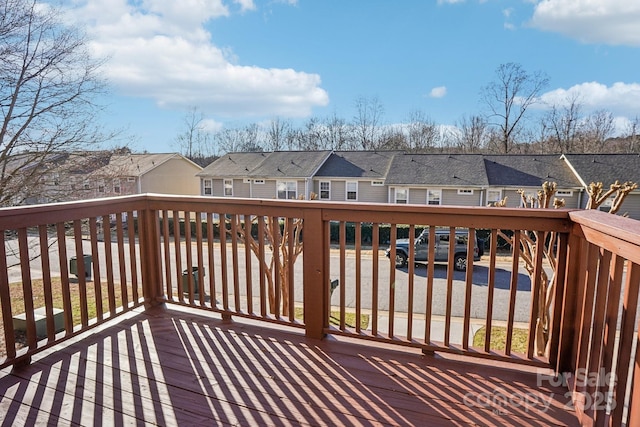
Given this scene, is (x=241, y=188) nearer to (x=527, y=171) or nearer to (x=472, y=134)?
(x=527, y=171)

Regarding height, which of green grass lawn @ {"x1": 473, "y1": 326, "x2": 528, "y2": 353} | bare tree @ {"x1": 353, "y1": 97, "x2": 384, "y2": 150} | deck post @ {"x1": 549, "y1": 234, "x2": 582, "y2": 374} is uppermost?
bare tree @ {"x1": 353, "y1": 97, "x2": 384, "y2": 150}

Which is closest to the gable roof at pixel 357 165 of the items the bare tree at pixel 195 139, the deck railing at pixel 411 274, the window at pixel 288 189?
the window at pixel 288 189

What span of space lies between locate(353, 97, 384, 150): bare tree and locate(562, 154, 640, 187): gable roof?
38.8 ft

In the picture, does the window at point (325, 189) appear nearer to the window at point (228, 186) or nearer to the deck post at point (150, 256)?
the window at point (228, 186)

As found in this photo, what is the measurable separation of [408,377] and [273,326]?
3.28 feet

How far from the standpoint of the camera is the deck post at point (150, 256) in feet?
9.16

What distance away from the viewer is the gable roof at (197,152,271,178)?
19.8m

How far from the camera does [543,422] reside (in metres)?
1.59

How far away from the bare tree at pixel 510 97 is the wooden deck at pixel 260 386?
76.3ft

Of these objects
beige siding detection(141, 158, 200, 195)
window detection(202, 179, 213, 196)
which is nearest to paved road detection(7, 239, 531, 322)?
beige siding detection(141, 158, 200, 195)

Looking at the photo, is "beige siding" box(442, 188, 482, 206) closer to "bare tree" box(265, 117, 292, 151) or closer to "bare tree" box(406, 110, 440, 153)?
"bare tree" box(406, 110, 440, 153)

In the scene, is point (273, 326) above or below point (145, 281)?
below

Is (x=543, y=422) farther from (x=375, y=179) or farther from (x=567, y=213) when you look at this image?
(x=375, y=179)

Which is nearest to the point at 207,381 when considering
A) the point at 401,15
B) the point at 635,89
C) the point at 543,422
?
the point at 543,422
